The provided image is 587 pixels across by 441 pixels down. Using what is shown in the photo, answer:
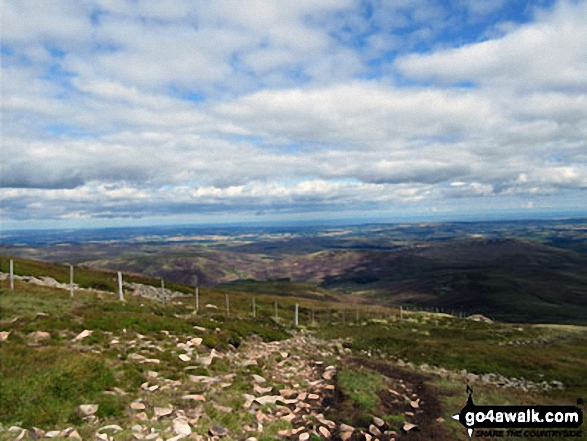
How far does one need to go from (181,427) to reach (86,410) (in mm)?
4083

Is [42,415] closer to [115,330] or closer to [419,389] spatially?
[115,330]

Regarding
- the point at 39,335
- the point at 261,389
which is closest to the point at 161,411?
the point at 261,389

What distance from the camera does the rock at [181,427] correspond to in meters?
13.9

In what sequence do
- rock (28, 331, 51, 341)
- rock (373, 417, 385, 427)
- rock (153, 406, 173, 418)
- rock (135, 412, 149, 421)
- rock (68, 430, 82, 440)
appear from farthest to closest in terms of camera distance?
rock (28, 331, 51, 341), rock (373, 417, 385, 427), rock (153, 406, 173, 418), rock (135, 412, 149, 421), rock (68, 430, 82, 440)

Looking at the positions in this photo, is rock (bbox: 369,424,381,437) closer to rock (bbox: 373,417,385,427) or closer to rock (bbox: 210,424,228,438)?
rock (bbox: 373,417,385,427)

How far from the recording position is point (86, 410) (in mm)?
14719

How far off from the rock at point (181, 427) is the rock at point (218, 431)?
2.89 ft

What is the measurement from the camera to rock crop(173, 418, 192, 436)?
13887 millimetres

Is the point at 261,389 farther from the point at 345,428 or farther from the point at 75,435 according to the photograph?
the point at 75,435

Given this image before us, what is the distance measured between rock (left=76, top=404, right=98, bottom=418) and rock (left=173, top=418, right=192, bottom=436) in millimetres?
3332

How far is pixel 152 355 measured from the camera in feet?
71.8

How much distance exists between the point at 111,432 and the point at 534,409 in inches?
835

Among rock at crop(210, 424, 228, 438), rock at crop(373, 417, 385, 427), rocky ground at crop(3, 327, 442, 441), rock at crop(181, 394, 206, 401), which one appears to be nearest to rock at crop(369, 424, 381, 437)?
rocky ground at crop(3, 327, 442, 441)

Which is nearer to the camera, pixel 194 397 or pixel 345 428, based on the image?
pixel 345 428
